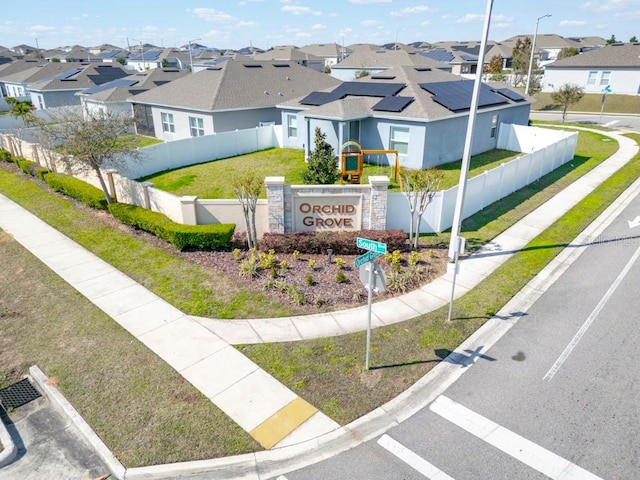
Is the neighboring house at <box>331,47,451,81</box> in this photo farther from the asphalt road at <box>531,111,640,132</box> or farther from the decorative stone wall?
the decorative stone wall

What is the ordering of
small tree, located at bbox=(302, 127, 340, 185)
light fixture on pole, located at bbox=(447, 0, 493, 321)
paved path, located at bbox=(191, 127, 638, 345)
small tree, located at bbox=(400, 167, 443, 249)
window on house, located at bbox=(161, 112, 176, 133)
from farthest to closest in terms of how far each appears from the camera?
window on house, located at bbox=(161, 112, 176, 133), small tree, located at bbox=(302, 127, 340, 185), small tree, located at bbox=(400, 167, 443, 249), paved path, located at bbox=(191, 127, 638, 345), light fixture on pole, located at bbox=(447, 0, 493, 321)

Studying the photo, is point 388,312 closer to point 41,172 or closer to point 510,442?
point 510,442

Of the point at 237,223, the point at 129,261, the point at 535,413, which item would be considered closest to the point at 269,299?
the point at 237,223

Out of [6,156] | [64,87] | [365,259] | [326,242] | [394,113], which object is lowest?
[6,156]

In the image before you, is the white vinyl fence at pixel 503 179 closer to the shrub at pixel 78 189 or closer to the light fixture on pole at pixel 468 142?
the light fixture on pole at pixel 468 142

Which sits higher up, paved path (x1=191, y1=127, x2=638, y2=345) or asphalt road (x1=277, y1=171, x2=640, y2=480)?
asphalt road (x1=277, y1=171, x2=640, y2=480)

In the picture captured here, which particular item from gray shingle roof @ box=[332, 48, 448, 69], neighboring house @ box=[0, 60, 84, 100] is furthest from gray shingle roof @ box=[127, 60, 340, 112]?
neighboring house @ box=[0, 60, 84, 100]

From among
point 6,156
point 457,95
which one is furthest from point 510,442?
point 6,156

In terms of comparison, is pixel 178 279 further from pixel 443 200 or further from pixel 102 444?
pixel 443 200
